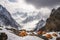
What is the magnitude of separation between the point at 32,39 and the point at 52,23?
225 feet

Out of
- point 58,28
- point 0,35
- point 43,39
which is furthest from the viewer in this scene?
point 58,28

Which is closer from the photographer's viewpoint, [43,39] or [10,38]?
[10,38]

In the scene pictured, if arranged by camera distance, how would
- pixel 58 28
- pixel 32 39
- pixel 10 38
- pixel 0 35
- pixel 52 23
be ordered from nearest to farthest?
pixel 0 35
pixel 10 38
pixel 32 39
pixel 58 28
pixel 52 23

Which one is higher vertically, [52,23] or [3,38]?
[3,38]

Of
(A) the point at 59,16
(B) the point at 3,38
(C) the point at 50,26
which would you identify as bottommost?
(C) the point at 50,26

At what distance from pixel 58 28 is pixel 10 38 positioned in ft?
211

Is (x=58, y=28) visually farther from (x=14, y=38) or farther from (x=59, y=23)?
(x=14, y=38)

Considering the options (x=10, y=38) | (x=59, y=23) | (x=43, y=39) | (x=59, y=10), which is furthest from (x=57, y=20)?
(x=10, y=38)

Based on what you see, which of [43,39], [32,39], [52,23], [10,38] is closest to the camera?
[10,38]

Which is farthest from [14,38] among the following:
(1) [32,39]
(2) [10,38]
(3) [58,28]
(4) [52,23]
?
(4) [52,23]

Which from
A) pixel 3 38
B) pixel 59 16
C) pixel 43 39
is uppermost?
pixel 3 38

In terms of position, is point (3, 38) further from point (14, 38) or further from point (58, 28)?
point (58, 28)

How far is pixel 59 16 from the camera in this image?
288ft

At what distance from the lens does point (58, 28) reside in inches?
3263
